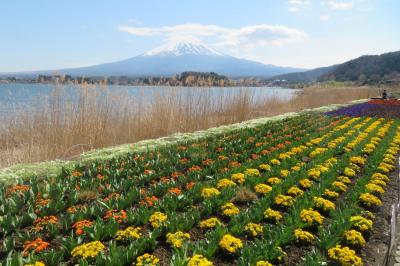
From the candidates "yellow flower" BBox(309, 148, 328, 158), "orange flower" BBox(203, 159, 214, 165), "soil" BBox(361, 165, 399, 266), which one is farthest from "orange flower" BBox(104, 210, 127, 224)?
"yellow flower" BBox(309, 148, 328, 158)

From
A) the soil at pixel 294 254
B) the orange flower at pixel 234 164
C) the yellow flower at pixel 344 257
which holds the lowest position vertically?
the soil at pixel 294 254

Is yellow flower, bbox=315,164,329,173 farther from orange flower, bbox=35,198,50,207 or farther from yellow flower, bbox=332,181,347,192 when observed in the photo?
orange flower, bbox=35,198,50,207

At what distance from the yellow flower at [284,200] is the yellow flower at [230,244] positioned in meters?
1.51

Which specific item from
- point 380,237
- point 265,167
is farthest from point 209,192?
point 380,237

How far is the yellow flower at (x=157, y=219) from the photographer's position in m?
4.47

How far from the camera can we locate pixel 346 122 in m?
14.8

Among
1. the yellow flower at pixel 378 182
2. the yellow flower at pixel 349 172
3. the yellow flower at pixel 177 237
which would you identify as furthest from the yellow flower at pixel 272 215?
the yellow flower at pixel 349 172

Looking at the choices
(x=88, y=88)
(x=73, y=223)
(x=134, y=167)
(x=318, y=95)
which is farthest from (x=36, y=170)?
(x=318, y=95)

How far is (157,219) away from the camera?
15.1 ft

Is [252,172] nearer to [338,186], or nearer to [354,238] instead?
[338,186]

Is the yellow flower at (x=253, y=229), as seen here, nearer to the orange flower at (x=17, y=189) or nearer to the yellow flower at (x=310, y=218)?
the yellow flower at (x=310, y=218)

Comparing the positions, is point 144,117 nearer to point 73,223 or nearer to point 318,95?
point 73,223

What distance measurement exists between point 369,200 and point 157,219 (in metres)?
3.17

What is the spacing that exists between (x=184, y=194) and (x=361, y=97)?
98.5 ft
